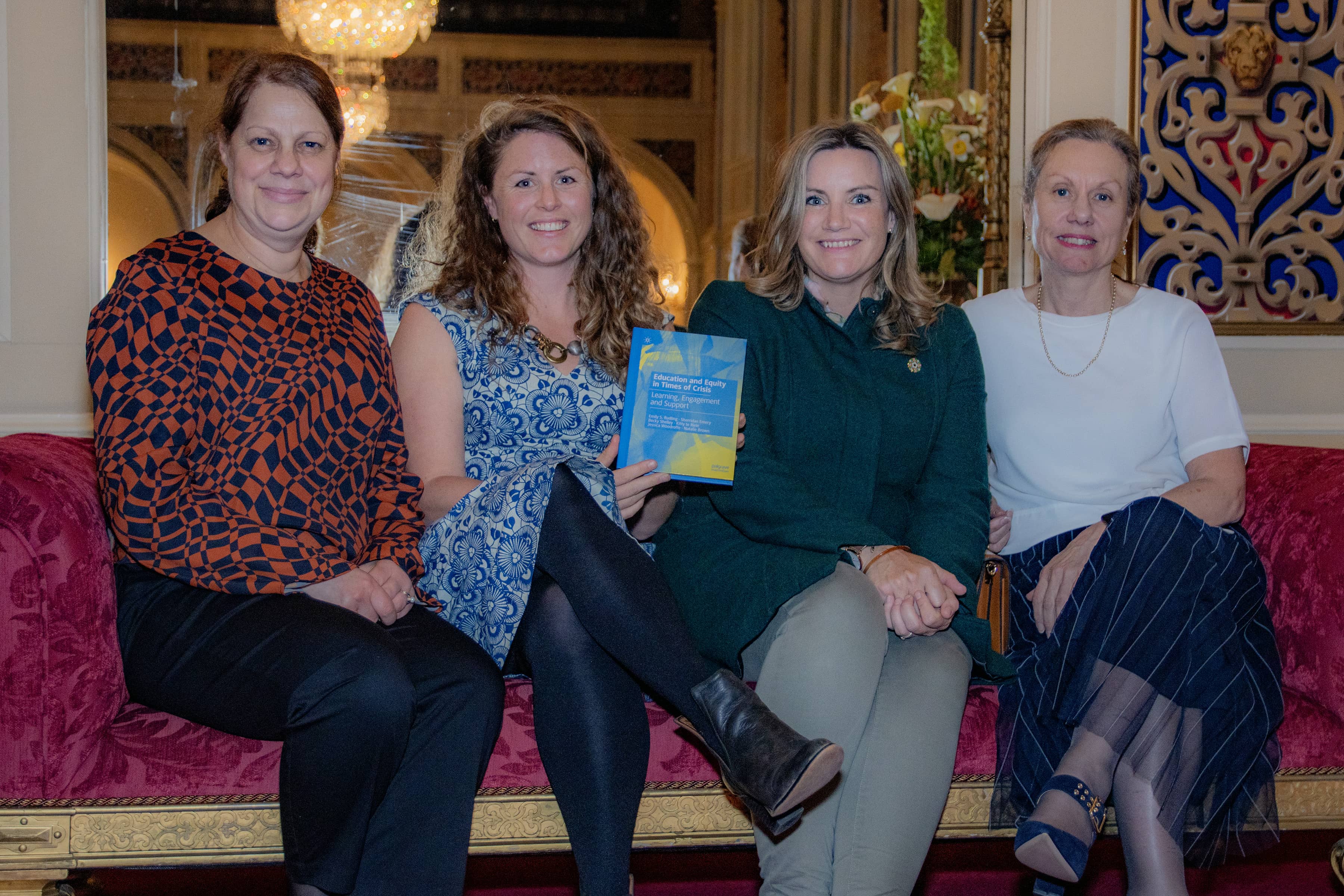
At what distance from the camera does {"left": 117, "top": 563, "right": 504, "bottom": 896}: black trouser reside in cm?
162

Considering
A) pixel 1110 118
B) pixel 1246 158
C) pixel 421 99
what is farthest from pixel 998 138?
pixel 421 99

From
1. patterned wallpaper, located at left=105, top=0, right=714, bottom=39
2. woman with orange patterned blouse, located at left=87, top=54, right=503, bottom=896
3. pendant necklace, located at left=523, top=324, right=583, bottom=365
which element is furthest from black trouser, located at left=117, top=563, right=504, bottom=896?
patterned wallpaper, located at left=105, top=0, right=714, bottom=39

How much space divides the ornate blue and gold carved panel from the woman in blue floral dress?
1.75m

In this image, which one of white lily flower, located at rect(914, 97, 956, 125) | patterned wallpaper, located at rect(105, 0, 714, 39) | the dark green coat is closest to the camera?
A: the dark green coat

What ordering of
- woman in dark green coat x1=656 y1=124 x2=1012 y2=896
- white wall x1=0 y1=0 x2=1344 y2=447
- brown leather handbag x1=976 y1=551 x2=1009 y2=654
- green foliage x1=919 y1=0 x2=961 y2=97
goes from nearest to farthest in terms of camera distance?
woman in dark green coat x1=656 y1=124 x2=1012 y2=896
brown leather handbag x1=976 y1=551 x2=1009 y2=654
white wall x1=0 y1=0 x2=1344 y2=447
green foliage x1=919 y1=0 x2=961 y2=97

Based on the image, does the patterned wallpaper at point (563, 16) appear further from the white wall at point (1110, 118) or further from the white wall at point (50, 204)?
the white wall at point (1110, 118)

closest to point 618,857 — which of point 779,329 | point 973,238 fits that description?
point 779,329

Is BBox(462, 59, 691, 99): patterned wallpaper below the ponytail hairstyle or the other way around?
the other way around

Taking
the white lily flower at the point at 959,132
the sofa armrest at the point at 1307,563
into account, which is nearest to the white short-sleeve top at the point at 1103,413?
the sofa armrest at the point at 1307,563

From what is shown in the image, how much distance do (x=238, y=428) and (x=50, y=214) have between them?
1515mm

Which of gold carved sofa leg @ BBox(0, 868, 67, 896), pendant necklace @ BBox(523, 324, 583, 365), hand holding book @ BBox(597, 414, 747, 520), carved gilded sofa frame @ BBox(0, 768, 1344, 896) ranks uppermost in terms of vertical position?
pendant necklace @ BBox(523, 324, 583, 365)

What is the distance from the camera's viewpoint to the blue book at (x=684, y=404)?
198 centimetres

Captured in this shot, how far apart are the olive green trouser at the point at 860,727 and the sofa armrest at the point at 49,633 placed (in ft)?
3.61

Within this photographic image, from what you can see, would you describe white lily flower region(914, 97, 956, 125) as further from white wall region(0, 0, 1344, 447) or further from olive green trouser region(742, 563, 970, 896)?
white wall region(0, 0, 1344, 447)
